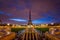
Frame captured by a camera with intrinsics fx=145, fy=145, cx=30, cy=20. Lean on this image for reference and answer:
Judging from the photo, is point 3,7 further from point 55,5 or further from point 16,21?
point 55,5

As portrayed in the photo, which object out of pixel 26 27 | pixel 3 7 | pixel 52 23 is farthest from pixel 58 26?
pixel 3 7

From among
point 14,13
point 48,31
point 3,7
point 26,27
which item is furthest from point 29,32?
point 3,7

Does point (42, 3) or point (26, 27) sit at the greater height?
point (42, 3)

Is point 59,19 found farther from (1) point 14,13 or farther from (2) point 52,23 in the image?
(1) point 14,13

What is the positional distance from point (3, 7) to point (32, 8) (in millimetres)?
628

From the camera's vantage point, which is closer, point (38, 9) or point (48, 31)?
point (38, 9)

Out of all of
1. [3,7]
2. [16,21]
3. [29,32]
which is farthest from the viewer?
[29,32]

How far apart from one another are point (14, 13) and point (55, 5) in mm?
914

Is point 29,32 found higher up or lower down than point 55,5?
lower down

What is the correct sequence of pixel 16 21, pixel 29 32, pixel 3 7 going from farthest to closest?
pixel 29 32 → pixel 16 21 → pixel 3 7

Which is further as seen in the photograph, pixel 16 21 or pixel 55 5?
pixel 16 21

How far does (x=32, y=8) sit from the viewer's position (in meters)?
3.20

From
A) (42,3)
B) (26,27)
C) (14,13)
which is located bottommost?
(26,27)

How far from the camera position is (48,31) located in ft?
11.3
